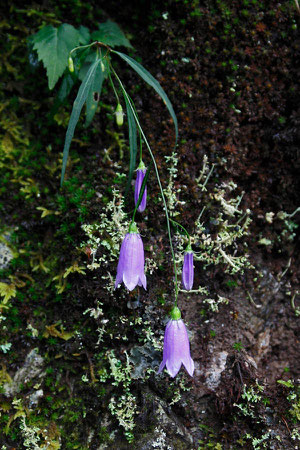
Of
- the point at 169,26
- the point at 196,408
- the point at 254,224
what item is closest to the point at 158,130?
the point at 169,26

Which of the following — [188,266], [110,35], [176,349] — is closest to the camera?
[176,349]

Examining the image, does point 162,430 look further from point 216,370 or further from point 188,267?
point 188,267

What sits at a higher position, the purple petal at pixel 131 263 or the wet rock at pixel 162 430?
the purple petal at pixel 131 263

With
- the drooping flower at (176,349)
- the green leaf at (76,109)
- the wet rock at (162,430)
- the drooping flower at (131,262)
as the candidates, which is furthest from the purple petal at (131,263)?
the wet rock at (162,430)

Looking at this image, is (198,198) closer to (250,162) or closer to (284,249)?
(250,162)

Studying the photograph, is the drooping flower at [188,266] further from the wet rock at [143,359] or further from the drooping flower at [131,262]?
the wet rock at [143,359]

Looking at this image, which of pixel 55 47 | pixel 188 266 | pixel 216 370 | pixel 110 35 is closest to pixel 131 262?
pixel 188 266

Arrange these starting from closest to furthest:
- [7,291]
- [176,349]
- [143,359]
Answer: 1. [176,349]
2. [143,359]
3. [7,291]
